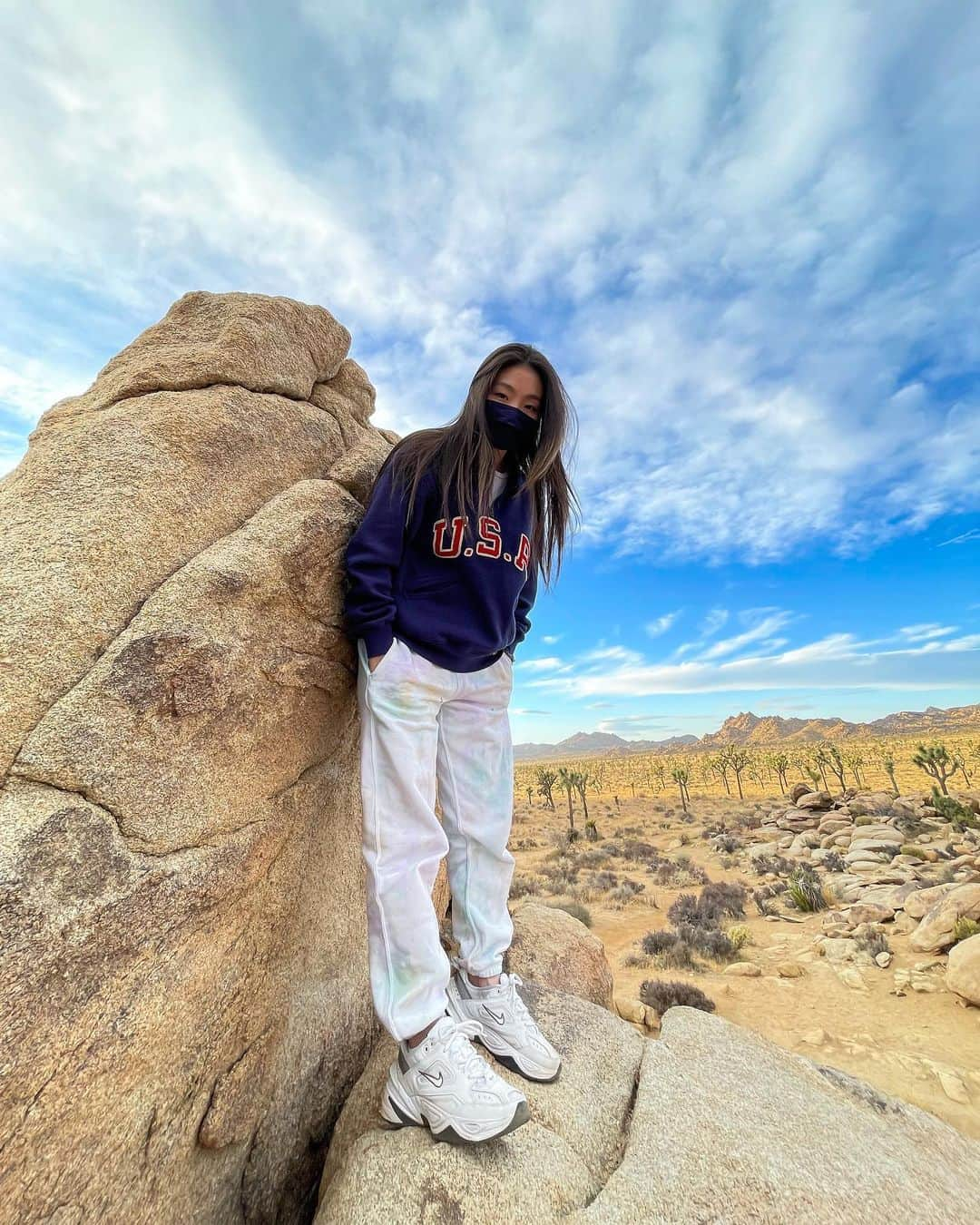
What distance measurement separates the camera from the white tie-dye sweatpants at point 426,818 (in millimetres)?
2359

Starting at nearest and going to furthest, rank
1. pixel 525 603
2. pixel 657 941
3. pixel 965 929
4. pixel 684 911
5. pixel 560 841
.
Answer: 1. pixel 525 603
2. pixel 965 929
3. pixel 657 941
4. pixel 684 911
5. pixel 560 841

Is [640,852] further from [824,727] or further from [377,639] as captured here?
[824,727]

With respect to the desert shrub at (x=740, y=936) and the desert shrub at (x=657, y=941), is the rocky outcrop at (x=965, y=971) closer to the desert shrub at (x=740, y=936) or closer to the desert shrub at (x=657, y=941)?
the desert shrub at (x=740, y=936)

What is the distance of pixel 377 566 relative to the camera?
2.76 meters

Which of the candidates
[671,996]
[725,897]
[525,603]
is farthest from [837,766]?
[525,603]

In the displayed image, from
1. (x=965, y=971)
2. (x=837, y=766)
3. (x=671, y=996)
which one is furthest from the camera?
(x=837, y=766)

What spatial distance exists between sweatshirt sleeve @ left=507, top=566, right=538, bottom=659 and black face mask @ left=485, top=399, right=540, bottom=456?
74cm

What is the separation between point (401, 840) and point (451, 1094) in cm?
93

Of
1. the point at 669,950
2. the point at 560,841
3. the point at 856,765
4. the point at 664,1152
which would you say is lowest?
the point at 669,950

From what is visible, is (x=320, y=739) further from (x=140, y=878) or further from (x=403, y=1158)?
(x=403, y=1158)

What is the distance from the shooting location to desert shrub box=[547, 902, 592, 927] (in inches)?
465

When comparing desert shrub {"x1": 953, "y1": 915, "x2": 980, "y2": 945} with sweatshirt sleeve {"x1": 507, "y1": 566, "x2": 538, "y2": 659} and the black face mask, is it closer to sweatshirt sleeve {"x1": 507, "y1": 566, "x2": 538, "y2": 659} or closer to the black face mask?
sweatshirt sleeve {"x1": 507, "y1": 566, "x2": 538, "y2": 659}

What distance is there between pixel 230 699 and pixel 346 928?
5.57 ft

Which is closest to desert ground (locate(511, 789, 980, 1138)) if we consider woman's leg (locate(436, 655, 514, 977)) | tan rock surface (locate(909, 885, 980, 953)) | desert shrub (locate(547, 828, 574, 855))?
tan rock surface (locate(909, 885, 980, 953))
